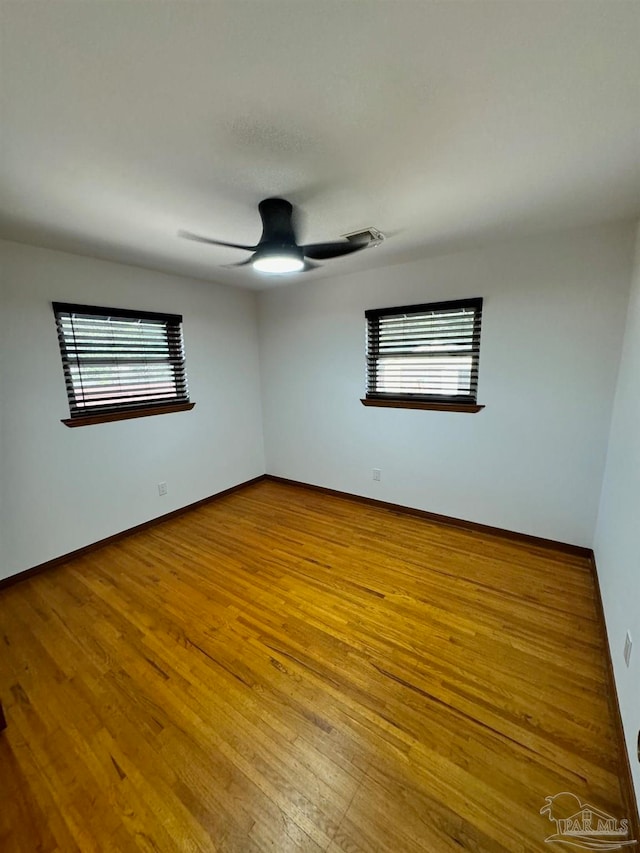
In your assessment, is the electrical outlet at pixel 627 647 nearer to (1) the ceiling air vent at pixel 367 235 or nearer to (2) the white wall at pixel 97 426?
(1) the ceiling air vent at pixel 367 235

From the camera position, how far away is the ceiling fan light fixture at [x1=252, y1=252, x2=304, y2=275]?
1639mm

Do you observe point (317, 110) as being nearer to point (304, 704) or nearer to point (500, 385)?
point (500, 385)

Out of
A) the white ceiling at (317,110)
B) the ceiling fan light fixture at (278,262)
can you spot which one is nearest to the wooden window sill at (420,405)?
the white ceiling at (317,110)

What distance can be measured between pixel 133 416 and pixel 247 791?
271 centimetres

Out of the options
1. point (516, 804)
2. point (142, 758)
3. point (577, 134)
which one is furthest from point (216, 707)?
point (577, 134)

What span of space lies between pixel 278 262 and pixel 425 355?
1736 mm

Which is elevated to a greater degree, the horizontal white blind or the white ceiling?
the white ceiling

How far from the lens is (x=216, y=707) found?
1513 mm

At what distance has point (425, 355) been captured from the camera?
9.82 ft

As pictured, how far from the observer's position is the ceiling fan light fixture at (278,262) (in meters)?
1.64

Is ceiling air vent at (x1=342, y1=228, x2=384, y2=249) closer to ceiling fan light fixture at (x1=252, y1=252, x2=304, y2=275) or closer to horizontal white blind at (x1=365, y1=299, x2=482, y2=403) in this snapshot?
ceiling fan light fixture at (x1=252, y1=252, x2=304, y2=275)

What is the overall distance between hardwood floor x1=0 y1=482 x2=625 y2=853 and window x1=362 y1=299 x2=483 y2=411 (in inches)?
53.9

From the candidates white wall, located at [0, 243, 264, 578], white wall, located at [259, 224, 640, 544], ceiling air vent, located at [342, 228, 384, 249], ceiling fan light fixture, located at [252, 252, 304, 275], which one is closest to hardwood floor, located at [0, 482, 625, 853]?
white wall, located at [0, 243, 264, 578]

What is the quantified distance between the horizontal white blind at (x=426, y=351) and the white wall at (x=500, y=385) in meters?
0.09
